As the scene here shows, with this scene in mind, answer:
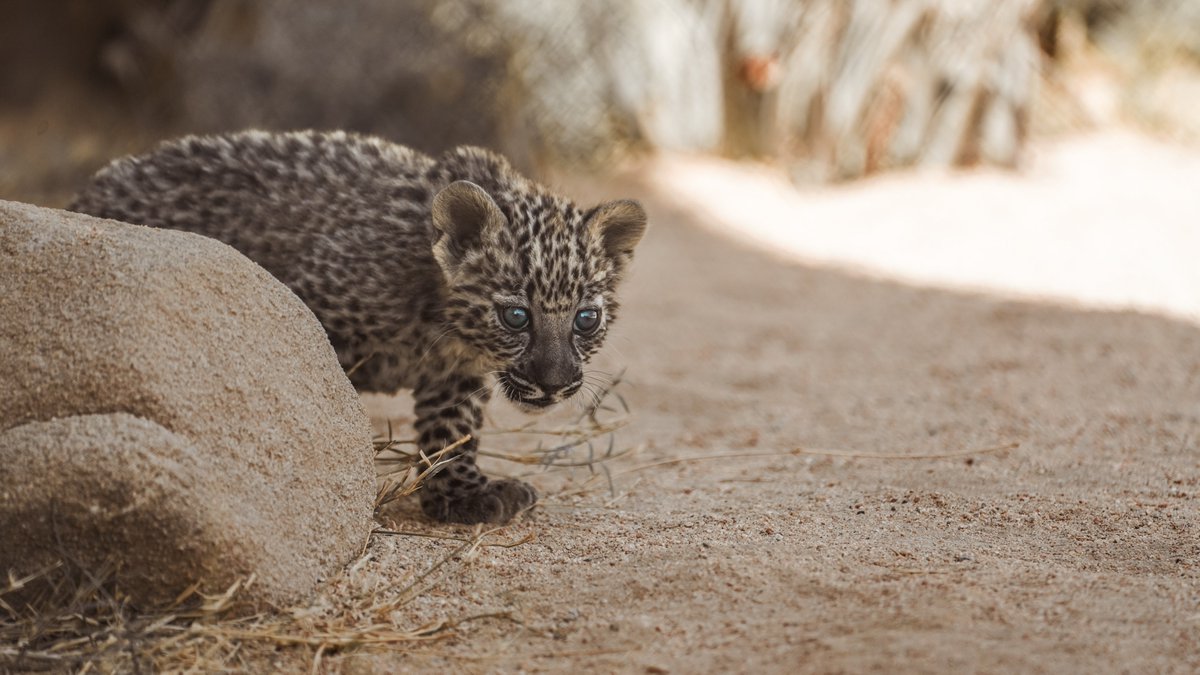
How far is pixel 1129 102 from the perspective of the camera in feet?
41.2

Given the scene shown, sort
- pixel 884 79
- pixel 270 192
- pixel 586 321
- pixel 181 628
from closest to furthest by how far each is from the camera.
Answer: pixel 181 628 → pixel 586 321 → pixel 270 192 → pixel 884 79

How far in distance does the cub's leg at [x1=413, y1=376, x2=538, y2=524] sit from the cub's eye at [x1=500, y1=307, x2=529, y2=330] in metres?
0.40

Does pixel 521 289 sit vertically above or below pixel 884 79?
below

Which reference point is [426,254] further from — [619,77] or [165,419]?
[619,77]

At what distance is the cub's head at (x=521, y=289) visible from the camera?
4293 millimetres

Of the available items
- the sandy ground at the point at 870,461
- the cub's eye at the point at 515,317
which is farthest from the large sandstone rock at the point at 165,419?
the cub's eye at the point at 515,317

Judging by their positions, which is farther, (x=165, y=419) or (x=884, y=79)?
(x=884, y=79)

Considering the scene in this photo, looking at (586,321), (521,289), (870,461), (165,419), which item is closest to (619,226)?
(586,321)

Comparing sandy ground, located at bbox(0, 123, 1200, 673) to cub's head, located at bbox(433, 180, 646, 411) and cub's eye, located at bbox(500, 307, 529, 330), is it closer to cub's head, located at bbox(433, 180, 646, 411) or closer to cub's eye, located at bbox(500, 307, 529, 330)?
cub's head, located at bbox(433, 180, 646, 411)

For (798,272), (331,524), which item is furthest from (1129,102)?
(331,524)

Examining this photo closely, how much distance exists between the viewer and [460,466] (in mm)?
4531

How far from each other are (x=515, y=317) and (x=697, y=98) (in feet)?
23.7

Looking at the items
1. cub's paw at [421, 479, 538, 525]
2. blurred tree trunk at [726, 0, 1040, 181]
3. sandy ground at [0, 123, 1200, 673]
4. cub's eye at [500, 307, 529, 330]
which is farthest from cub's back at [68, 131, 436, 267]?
blurred tree trunk at [726, 0, 1040, 181]

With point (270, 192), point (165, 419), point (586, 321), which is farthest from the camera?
point (270, 192)
